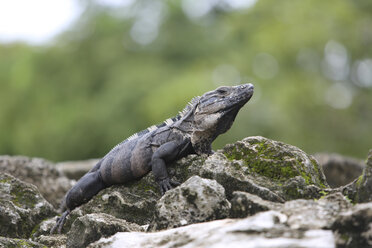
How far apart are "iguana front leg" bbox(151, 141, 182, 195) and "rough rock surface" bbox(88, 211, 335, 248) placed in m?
1.47

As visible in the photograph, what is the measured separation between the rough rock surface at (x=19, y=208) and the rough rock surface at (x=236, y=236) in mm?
1843

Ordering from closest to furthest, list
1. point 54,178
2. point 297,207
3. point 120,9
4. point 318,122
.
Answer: point 297,207 < point 54,178 < point 318,122 < point 120,9

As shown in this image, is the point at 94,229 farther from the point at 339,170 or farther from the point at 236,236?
the point at 339,170

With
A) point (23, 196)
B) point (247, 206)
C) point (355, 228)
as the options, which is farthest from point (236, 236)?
point (23, 196)

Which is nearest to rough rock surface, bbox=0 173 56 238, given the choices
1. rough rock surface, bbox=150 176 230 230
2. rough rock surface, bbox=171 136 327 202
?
rough rock surface, bbox=150 176 230 230

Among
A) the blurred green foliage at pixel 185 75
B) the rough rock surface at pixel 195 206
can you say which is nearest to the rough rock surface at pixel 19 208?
the rough rock surface at pixel 195 206

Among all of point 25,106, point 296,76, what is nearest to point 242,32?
point 296,76

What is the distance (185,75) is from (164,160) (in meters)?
19.9

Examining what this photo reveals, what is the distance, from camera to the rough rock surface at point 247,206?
15.0 ft

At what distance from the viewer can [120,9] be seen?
104 ft

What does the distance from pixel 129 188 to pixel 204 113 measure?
45.5 inches

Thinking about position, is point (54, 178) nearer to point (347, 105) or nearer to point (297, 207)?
point (297, 207)

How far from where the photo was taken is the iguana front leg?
6410mm

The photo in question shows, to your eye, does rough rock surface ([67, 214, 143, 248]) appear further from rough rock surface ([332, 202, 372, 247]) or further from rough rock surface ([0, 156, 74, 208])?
rough rock surface ([0, 156, 74, 208])
